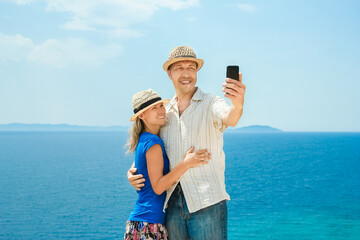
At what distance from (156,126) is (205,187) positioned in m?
0.87

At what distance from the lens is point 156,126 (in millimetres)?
3807

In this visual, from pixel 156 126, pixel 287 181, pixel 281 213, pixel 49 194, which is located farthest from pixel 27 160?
pixel 156 126

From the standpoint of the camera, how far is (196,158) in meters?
3.32

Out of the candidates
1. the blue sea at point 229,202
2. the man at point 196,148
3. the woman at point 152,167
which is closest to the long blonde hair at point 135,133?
the woman at point 152,167

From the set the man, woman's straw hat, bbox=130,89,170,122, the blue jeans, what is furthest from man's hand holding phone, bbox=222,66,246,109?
the blue jeans

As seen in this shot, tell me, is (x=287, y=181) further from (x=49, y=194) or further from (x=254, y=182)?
(x=49, y=194)

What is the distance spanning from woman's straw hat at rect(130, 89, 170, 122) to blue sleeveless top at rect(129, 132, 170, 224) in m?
0.26

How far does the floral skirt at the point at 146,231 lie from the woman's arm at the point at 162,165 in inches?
14.4

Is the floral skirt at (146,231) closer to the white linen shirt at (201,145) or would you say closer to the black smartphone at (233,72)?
the white linen shirt at (201,145)

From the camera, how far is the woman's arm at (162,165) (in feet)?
11.0

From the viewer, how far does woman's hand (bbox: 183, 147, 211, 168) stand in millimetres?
3330

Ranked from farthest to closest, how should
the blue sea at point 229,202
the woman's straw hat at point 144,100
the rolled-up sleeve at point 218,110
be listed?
the blue sea at point 229,202, the woman's straw hat at point 144,100, the rolled-up sleeve at point 218,110

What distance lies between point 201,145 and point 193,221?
749mm

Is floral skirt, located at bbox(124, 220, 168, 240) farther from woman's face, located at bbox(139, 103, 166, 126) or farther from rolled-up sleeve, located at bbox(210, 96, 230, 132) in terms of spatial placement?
rolled-up sleeve, located at bbox(210, 96, 230, 132)
